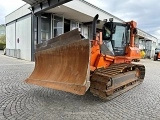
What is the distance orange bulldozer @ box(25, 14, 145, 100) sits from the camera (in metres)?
3.43

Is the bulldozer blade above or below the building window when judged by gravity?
below

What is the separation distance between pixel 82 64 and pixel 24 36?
11838 mm

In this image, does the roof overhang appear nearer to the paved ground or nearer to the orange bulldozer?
the orange bulldozer

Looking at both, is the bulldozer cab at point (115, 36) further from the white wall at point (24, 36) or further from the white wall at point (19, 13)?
the white wall at point (19, 13)

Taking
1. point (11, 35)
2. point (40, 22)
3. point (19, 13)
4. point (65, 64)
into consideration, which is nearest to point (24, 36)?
point (40, 22)

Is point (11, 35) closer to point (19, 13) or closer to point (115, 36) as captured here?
point (19, 13)

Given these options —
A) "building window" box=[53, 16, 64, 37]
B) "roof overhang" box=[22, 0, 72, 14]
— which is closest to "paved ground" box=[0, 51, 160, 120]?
"roof overhang" box=[22, 0, 72, 14]

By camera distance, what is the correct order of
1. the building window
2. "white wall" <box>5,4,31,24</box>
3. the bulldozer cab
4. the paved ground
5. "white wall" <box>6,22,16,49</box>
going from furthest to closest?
"white wall" <box>6,22,16,49</box> → the building window → "white wall" <box>5,4,31,24</box> → the bulldozer cab → the paved ground

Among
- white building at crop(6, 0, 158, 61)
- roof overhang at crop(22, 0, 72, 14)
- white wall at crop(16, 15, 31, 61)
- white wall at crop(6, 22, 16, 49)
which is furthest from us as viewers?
white wall at crop(6, 22, 16, 49)

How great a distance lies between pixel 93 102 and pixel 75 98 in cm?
49

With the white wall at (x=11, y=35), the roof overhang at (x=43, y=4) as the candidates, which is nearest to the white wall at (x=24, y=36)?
the white wall at (x=11, y=35)

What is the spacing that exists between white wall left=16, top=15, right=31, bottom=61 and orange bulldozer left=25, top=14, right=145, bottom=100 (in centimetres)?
926

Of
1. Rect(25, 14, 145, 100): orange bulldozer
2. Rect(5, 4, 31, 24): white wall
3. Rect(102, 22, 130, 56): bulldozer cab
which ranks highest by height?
Rect(5, 4, 31, 24): white wall

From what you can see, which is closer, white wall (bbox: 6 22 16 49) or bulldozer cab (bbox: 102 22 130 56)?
bulldozer cab (bbox: 102 22 130 56)
